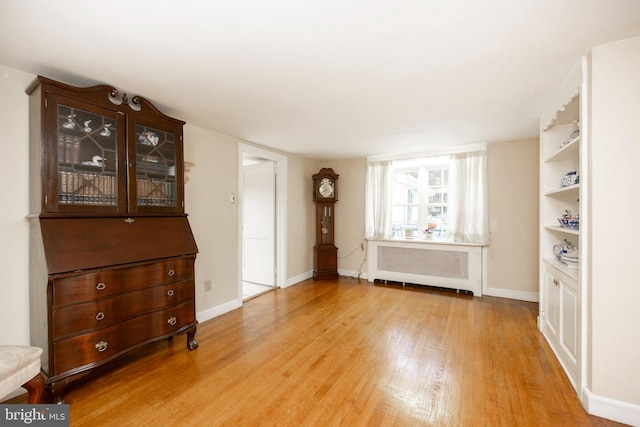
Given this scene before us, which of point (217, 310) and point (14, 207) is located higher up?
point (14, 207)

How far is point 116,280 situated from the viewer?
1.93 metres

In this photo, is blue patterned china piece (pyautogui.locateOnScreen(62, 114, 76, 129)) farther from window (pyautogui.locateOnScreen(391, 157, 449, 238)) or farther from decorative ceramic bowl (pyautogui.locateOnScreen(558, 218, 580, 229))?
window (pyautogui.locateOnScreen(391, 157, 449, 238))

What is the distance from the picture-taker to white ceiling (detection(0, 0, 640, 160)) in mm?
1293

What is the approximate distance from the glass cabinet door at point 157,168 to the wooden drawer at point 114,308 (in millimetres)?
691

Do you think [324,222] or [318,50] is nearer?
[318,50]

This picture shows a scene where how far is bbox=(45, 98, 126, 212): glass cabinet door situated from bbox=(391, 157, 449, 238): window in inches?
153

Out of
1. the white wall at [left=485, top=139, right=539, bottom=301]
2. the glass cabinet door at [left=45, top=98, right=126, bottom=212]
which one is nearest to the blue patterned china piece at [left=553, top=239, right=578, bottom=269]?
the white wall at [left=485, top=139, right=539, bottom=301]

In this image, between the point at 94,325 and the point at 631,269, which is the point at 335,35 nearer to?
the point at 631,269

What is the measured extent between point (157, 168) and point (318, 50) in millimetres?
1700

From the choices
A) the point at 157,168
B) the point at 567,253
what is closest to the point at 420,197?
the point at 567,253

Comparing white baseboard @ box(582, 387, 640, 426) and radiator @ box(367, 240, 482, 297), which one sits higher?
radiator @ box(367, 240, 482, 297)

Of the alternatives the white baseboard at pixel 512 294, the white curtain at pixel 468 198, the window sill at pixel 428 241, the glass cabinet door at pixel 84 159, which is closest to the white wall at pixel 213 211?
the glass cabinet door at pixel 84 159

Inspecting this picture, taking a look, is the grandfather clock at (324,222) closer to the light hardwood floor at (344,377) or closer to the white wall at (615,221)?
the light hardwood floor at (344,377)

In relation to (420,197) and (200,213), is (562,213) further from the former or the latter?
(200,213)
